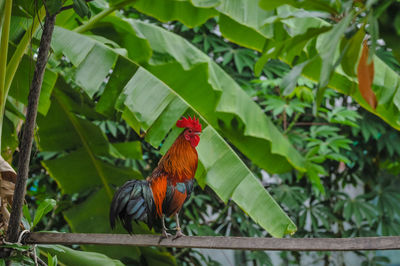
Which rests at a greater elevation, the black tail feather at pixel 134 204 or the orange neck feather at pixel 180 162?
the orange neck feather at pixel 180 162

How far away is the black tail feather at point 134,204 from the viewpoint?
3.83ft

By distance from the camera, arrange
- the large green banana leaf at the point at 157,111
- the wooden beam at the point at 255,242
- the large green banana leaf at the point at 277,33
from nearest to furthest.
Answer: the wooden beam at the point at 255,242 < the large green banana leaf at the point at 157,111 < the large green banana leaf at the point at 277,33

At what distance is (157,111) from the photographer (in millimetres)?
1699

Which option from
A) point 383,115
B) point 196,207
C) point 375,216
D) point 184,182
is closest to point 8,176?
point 184,182

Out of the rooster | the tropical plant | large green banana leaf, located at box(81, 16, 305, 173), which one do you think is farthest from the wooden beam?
large green banana leaf, located at box(81, 16, 305, 173)

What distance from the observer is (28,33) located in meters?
1.56

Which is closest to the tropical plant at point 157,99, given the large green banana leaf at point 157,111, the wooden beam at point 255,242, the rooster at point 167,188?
the large green banana leaf at point 157,111

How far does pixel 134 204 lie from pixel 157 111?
576mm

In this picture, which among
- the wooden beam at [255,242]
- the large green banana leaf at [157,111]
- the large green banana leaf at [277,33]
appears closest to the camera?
the wooden beam at [255,242]

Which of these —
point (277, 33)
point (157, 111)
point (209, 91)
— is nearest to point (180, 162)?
point (157, 111)

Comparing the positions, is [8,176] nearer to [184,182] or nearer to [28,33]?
[28,33]

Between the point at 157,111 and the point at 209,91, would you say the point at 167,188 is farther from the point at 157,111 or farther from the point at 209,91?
the point at 209,91

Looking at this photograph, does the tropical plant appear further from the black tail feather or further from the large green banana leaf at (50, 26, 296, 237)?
the black tail feather

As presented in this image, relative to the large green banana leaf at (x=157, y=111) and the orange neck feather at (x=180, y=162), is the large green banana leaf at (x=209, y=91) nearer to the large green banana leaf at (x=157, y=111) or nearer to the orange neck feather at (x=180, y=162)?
the large green banana leaf at (x=157, y=111)
